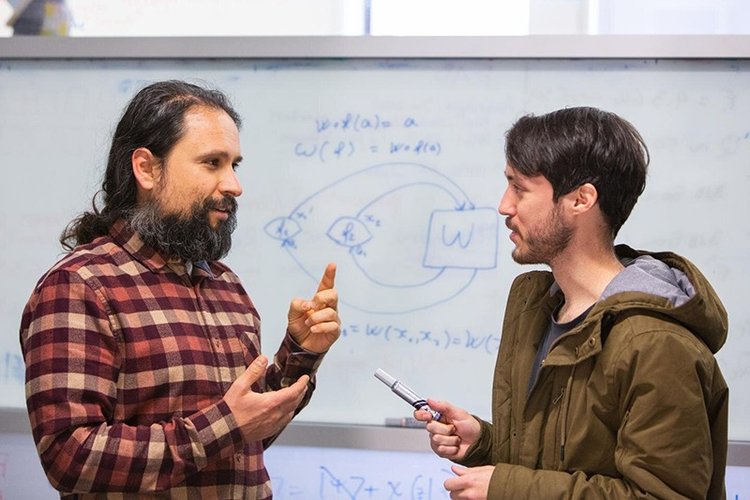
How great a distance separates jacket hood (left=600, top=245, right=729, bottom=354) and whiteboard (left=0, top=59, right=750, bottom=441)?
3.24ft

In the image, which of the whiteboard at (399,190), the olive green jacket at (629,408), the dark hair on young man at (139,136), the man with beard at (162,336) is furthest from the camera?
the whiteboard at (399,190)

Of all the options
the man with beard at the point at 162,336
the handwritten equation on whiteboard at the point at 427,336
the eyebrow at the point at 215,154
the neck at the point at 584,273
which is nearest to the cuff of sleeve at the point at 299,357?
the man with beard at the point at 162,336

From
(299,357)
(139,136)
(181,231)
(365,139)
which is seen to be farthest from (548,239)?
(365,139)

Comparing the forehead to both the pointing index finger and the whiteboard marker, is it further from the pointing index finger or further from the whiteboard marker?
the whiteboard marker

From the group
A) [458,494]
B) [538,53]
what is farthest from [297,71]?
[458,494]

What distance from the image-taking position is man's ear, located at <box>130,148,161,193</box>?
162 centimetres

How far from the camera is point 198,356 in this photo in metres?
1.51

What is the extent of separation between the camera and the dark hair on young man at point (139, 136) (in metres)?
1.62

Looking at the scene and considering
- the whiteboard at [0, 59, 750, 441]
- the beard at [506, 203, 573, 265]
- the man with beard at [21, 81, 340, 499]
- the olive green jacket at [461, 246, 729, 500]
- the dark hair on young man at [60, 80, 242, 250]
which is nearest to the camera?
the olive green jacket at [461, 246, 729, 500]

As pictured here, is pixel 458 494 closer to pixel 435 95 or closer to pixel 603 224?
pixel 603 224

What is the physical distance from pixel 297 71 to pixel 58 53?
0.66 meters

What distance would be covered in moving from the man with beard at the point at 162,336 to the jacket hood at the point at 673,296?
0.48 metres

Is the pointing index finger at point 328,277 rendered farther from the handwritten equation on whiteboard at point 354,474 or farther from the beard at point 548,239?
the handwritten equation on whiteboard at point 354,474

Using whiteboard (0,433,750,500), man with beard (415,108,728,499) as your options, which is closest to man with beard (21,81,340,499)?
man with beard (415,108,728,499)
